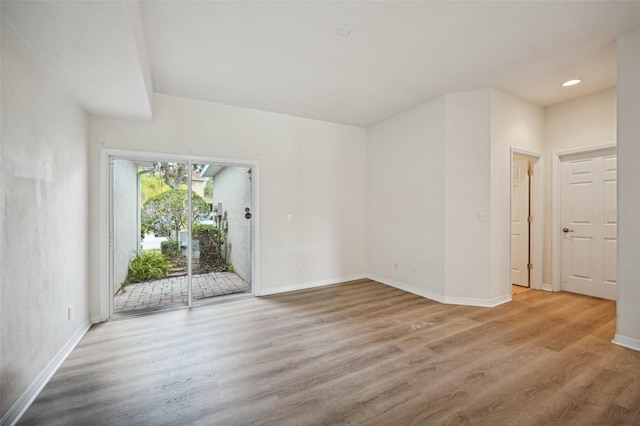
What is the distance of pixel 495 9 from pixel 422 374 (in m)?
2.96

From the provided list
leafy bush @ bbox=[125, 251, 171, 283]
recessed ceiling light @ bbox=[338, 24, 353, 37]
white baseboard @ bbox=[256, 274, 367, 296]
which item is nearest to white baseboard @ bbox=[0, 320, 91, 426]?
leafy bush @ bbox=[125, 251, 171, 283]

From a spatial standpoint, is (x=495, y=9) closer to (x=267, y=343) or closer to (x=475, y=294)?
(x=475, y=294)

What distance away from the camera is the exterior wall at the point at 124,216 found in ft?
11.4

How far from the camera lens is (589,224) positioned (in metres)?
4.00

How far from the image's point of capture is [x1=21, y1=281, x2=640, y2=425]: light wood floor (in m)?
1.75

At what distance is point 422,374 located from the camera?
215 centimetres

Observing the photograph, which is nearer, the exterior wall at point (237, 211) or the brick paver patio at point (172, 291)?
the brick paver patio at point (172, 291)

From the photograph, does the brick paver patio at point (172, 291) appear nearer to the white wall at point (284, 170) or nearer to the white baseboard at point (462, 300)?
the white wall at point (284, 170)

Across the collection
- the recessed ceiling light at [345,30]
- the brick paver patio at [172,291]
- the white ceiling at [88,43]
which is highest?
the recessed ceiling light at [345,30]

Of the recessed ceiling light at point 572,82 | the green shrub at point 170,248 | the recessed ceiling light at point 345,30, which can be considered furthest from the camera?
the green shrub at point 170,248

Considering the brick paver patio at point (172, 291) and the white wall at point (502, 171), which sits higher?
the white wall at point (502, 171)

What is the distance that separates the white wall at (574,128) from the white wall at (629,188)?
1.59 m

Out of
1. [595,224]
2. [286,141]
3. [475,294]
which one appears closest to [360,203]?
[286,141]

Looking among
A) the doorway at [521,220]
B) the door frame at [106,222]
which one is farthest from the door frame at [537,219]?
the door frame at [106,222]
